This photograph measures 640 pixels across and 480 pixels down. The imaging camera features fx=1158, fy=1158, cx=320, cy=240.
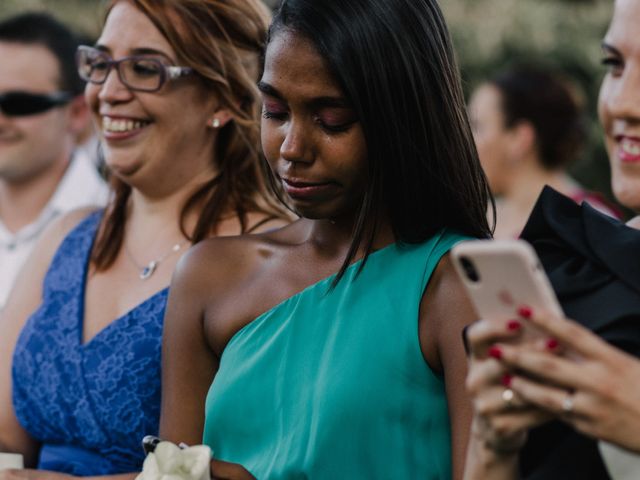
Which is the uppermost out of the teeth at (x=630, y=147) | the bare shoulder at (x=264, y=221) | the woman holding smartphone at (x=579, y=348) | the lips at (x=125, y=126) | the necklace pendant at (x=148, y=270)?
the teeth at (x=630, y=147)

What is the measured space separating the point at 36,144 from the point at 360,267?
314 centimetres

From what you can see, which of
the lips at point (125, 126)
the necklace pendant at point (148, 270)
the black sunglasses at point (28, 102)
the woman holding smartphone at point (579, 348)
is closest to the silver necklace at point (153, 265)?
the necklace pendant at point (148, 270)

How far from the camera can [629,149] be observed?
8.21 feet

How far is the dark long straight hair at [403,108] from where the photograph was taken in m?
2.31

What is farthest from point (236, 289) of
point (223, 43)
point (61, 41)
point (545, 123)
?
point (545, 123)

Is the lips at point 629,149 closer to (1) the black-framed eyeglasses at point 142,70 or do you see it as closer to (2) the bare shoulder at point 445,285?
(2) the bare shoulder at point 445,285

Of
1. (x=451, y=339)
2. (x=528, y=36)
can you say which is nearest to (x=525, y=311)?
(x=451, y=339)

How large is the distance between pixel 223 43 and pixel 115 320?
0.89 m

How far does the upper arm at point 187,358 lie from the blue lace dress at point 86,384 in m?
0.48

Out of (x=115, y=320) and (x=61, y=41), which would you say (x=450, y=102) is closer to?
(x=115, y=320)

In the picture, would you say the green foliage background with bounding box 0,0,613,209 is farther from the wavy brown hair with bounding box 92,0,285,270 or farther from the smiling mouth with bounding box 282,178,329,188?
the smiling mouth with bounding box 282,178,329,188

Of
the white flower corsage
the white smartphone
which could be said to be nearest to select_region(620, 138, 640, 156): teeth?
the white smartphone

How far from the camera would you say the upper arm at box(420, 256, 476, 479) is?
7.32 ft

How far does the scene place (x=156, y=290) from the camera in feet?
11.2
